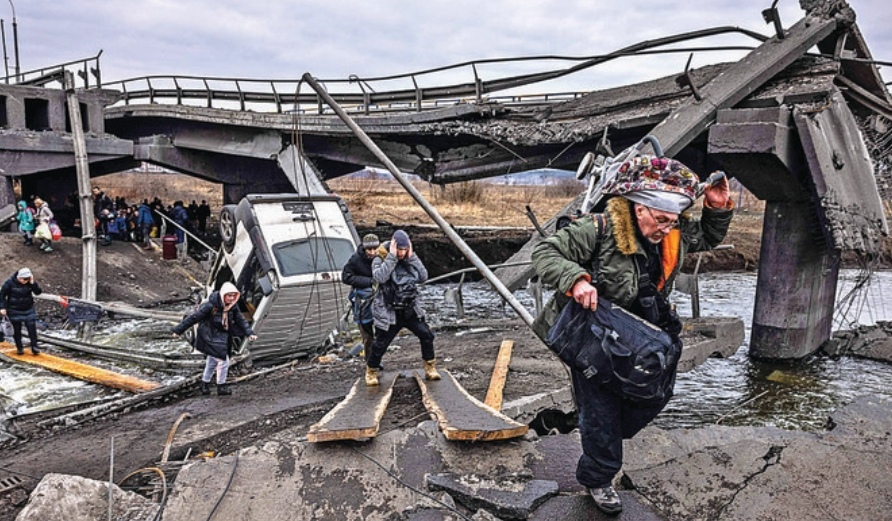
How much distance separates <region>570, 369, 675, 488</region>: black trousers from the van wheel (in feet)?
32.2

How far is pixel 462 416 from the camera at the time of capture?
16.0 ft

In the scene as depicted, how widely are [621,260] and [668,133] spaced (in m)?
8.91

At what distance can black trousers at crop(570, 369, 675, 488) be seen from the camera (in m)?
3.40

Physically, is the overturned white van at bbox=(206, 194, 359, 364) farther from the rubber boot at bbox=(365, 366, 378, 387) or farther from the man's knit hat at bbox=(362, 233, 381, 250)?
the rubber boot at bbox=(365, 366, 378, 387)

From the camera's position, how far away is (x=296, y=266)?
11.0 meters

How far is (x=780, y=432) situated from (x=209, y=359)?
7.21 metres

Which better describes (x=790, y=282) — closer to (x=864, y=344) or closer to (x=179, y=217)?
(x=864, y=344)

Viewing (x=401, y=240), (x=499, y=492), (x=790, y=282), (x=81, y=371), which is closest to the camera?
(x=499, y=492)

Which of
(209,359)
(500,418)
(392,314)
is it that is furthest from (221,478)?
(209,359)

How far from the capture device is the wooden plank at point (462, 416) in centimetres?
425

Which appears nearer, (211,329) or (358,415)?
(358,415)

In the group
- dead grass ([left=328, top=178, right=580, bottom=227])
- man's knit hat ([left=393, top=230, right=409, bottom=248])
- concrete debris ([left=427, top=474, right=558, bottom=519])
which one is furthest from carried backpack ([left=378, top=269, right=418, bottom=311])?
dead grass ([left=328, top=178, right=580, bottom=227])

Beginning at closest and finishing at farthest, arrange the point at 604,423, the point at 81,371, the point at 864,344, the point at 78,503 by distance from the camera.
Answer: the point at 604,423 < the point at 78,503 < the point at 81,371 < the point at 864,344

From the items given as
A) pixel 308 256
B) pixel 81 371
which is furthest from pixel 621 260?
pixel 81 371
